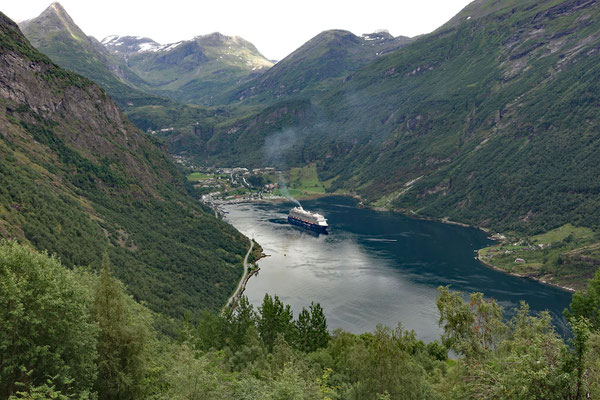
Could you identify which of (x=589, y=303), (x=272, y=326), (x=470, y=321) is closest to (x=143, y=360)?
A: (x=470, y=321)

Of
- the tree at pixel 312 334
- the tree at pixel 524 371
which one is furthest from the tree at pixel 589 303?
the tree at pixel 312 334

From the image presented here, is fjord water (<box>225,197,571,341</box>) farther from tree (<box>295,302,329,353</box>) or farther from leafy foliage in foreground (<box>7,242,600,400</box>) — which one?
leafy foliage in foreground (<box>7,242,600,400</box>)

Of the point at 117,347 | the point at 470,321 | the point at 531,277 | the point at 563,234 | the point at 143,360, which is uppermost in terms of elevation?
the point at 563,234

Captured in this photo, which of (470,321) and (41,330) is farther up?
(470,321)

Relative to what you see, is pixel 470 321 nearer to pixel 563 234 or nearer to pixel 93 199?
A: pixel 93 199

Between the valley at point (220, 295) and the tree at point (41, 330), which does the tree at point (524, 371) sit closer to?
the valley at point (220, 295)

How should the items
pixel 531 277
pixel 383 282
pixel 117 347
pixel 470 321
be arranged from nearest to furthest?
pixel 117 347, pixel 470 321, pixel 383 282, pixel 531 277
